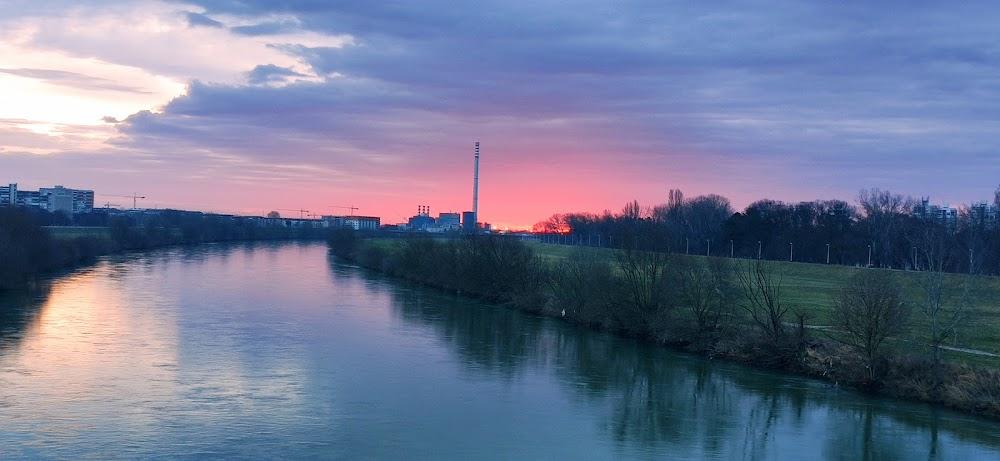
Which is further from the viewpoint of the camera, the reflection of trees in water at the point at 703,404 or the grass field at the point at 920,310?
the grass field at the point at 920,310

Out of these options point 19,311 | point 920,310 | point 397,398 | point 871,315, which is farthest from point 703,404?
point 19,311

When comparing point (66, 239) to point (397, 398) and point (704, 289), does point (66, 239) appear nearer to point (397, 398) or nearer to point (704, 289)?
point (704, 289)

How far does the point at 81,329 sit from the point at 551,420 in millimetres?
17971

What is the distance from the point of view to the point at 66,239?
6194 centimetres

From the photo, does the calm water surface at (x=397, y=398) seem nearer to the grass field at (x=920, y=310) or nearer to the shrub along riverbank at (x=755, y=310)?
the shrub along riverbank at (x=755, y=310)

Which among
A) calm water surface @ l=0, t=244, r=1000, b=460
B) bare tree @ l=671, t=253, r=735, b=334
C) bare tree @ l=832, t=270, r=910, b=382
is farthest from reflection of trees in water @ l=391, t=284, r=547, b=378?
bare tree @ l=832, t=270, r=910, b=382

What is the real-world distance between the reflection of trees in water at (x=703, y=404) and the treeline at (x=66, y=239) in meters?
24.1

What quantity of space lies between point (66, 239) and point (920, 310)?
5754 cm

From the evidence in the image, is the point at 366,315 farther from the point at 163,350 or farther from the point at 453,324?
the point at 163,350

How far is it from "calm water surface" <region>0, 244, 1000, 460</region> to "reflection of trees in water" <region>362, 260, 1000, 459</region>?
0.07 meters

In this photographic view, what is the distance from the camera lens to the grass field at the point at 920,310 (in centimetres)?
2247

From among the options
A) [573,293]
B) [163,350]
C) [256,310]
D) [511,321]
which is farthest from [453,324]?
[163,350]

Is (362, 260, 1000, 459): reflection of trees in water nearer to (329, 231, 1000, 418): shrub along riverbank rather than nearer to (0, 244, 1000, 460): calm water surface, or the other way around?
(0, 244, 1000, 460): calm water surface

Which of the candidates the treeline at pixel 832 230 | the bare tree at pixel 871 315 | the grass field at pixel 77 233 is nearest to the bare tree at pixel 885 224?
the treeline at pixel 832 230
